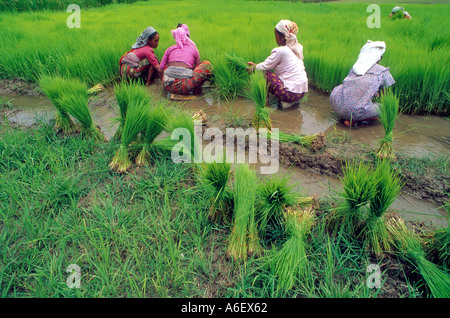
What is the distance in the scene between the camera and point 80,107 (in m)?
2.50

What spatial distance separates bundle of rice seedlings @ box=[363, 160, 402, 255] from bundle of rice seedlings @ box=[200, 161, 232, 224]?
0.85 m

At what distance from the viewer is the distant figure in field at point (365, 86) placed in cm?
290

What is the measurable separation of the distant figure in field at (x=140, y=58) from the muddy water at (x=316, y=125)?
0.36 meters

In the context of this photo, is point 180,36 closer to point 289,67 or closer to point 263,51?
point 263,51

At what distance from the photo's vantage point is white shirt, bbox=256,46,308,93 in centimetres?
A: 335

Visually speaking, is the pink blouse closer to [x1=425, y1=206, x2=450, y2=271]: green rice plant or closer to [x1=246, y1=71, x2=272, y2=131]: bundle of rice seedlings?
[x1=246, y1=71, x2=272, y2=131]: bundle of rice seedlings

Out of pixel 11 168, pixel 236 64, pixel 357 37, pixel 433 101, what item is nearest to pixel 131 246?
pixel 11 168

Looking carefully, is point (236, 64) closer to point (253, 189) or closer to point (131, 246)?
point (253, 189)

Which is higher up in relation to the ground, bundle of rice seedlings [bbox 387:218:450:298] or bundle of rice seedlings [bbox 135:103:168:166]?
bundle of rice seedlings [bbox 135:103:168:166]

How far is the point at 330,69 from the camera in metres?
3.74

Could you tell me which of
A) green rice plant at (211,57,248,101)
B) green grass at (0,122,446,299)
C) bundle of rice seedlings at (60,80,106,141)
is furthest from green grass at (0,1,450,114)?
green grass at (0,122,446,299)

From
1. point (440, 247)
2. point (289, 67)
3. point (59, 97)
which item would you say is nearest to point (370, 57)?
point (289, 67)

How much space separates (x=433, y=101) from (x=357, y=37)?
2175 millimetres
